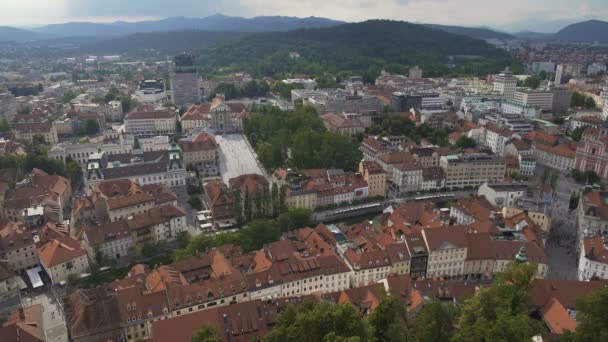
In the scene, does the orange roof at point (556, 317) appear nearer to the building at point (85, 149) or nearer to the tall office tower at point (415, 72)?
the building at point (85, 149)

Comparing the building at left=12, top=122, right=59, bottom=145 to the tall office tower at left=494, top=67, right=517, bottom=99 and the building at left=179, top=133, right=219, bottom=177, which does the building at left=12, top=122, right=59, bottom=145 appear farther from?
the tall office tower at left=494, top=67, right=517, bottom=99

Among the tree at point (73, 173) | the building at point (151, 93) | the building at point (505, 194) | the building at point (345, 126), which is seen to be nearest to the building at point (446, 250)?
the building at point (505, 194)

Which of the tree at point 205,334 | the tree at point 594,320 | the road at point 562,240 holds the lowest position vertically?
the road at point 562,240

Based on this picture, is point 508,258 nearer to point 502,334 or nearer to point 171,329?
point 502,334

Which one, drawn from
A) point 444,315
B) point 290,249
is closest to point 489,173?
point 290,249

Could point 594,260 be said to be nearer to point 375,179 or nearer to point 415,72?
point 375,179

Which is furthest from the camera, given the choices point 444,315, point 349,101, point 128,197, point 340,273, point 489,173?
point 349,101

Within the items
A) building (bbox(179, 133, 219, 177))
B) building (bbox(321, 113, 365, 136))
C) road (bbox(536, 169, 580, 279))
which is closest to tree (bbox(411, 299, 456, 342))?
road (bbox(536, 169, 580, 279))
